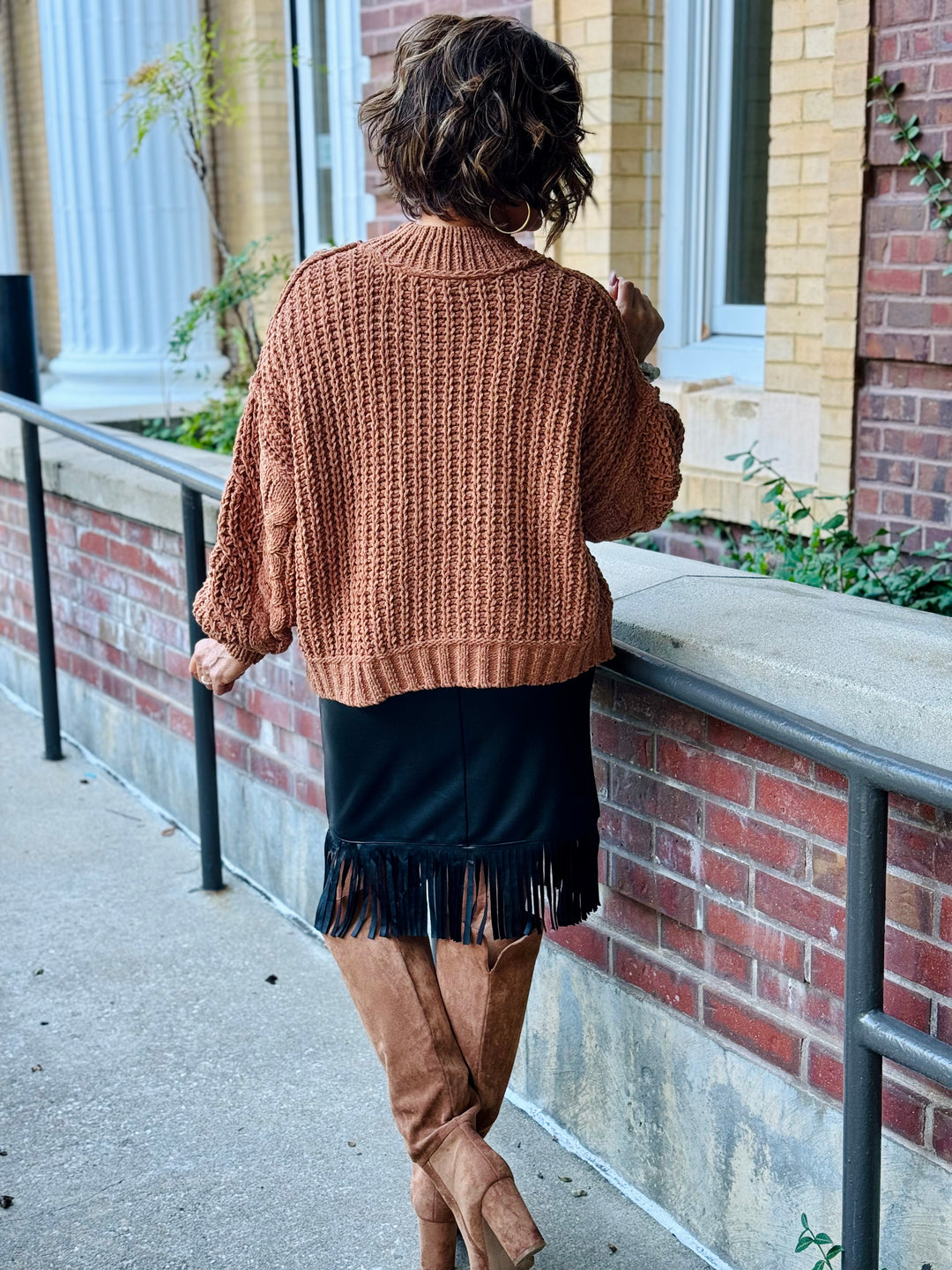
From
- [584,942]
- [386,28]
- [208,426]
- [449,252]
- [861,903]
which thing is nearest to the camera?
[861,903]

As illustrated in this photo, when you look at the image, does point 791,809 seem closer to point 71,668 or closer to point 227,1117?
point 227,1117

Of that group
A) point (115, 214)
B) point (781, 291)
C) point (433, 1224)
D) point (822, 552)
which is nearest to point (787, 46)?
point (781, 291)

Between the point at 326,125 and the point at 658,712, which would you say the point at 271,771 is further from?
the point at 326,125

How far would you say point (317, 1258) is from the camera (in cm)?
228

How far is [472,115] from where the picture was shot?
5.74 ft

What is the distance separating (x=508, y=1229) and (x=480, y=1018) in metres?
0.29

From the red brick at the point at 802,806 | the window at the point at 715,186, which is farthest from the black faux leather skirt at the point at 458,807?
the window at the point at 715,186

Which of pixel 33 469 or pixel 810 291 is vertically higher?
pixel 810 291

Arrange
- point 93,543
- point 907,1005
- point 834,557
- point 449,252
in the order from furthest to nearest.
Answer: point 93,543 < point 834,557 < point 907,1005 < point 449,252

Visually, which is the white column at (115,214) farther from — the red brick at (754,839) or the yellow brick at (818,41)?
the red brick at (754,839)

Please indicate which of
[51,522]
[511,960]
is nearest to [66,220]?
[51,522]

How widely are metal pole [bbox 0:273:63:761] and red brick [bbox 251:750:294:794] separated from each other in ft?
3.57

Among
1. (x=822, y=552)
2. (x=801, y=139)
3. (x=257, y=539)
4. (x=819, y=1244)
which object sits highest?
(x=801, y=139)

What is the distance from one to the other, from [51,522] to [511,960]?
10.2 feet
